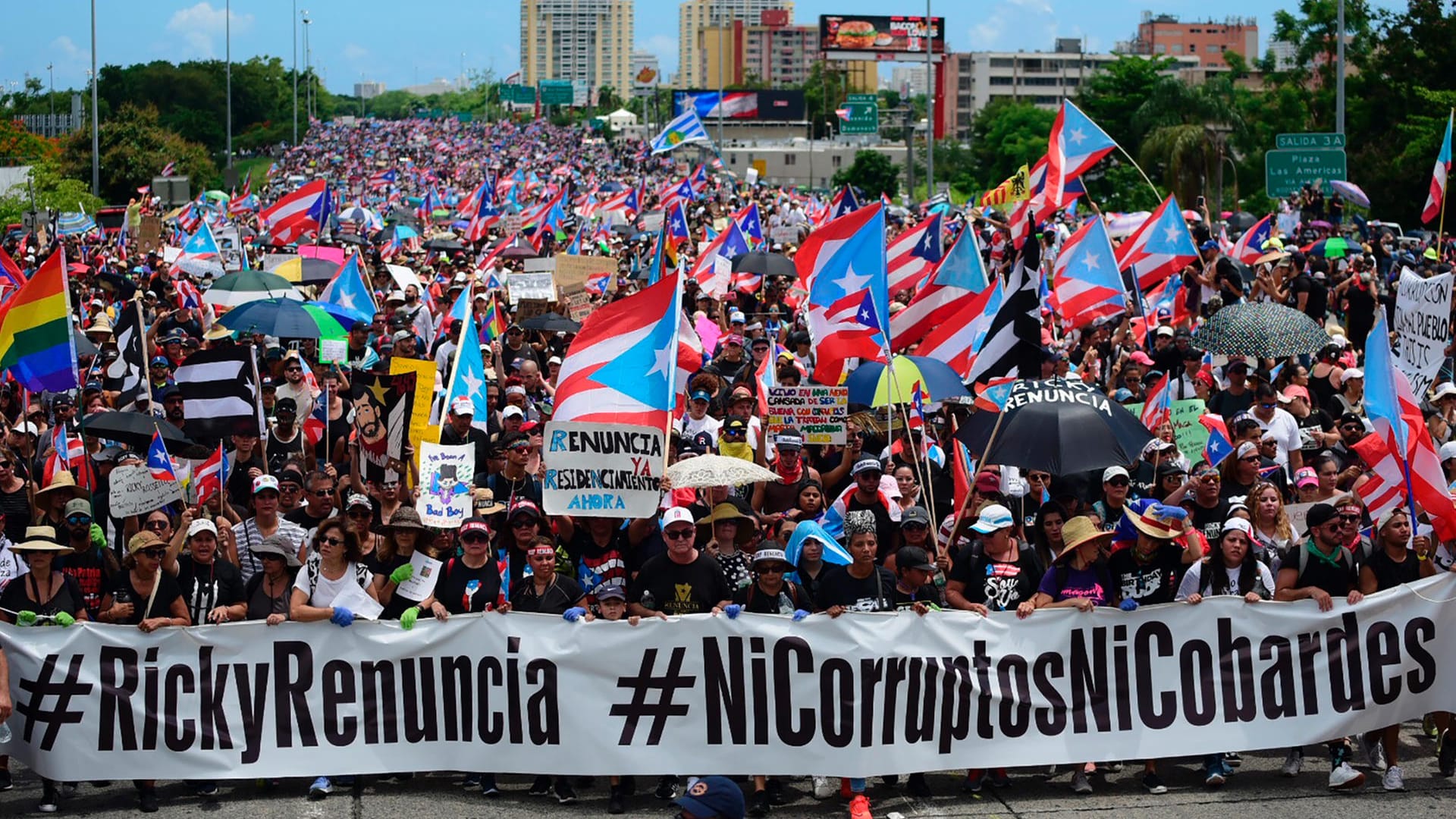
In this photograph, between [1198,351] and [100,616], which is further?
[1198,351]

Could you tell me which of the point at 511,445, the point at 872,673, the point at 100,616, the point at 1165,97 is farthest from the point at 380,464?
the point at 1165,97

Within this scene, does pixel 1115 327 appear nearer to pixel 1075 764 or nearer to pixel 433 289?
pixel 433 289

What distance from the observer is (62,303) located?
1145cm

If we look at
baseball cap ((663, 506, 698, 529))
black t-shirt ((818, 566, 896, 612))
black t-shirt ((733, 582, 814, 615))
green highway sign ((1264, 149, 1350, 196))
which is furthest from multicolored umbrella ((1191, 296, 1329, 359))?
green highway sign ((1264, 149, 1350, 196))

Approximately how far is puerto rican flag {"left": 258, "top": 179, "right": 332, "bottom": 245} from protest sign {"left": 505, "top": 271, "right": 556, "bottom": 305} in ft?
20.5

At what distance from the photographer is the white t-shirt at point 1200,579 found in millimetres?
8750

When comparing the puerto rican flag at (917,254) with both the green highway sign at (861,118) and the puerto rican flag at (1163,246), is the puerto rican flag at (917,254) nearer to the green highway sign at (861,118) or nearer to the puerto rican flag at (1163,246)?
the puerto rican flag at (1163,246)

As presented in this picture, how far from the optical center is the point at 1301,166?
31.3 meters

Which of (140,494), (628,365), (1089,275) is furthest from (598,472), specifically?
(1089,275)

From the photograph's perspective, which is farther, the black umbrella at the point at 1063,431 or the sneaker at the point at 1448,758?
the black umbrella at the point at 1063,431

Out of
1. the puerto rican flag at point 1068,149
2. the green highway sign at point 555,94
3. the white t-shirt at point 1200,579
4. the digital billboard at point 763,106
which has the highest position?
the green highway sign at point 555,94

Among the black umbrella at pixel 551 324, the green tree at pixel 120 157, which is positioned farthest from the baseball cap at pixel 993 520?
the green tree at pixel 120 157

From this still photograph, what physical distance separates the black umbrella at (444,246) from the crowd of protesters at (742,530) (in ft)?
49.8

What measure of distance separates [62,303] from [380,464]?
2146mm
